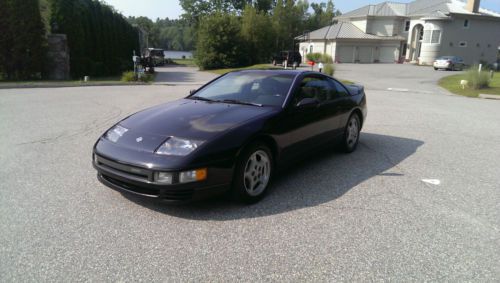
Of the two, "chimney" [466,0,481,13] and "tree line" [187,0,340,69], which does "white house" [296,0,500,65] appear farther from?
"tree line" [187,0,340,69]

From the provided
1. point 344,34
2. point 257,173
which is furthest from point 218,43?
point 257,173

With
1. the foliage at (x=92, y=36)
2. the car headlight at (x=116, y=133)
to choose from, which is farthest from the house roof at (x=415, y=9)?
the car headlight at (x=116, y=133)

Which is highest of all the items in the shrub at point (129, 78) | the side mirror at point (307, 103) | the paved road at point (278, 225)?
the side mirror at point (307, 103)

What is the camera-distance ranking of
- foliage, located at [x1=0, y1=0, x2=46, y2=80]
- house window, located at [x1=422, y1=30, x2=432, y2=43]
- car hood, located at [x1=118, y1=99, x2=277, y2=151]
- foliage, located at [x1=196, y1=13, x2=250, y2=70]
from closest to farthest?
car hood, located at [x1=118, y1=99, x2=277, y2=151], foliage, located at [x1=0, y1=0, x2=46, y2=80], foliage, located at [x1=196, y1=13, x2=250, y2=70], house window, located at [x1=422, y1=30, x2=432, y2=43]

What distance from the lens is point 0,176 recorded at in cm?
471

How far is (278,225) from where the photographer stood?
3.55 m

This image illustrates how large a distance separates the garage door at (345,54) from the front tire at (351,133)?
143 ft

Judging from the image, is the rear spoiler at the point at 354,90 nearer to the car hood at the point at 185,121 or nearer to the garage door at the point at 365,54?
the car hood at the point at 185,121

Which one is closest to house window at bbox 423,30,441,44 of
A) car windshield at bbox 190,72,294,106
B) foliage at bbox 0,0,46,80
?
foliage at bbox 0,0,46,80

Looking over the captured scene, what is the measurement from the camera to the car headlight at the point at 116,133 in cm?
399

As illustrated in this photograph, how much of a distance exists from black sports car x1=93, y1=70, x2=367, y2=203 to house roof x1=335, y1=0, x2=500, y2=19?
158 ft

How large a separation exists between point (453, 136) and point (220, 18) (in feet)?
114

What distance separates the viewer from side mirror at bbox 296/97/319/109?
4.57 m

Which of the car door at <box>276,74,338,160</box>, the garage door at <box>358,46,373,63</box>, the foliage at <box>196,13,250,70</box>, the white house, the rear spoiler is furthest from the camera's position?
the garage door at <box>358,46,373,63</box>
